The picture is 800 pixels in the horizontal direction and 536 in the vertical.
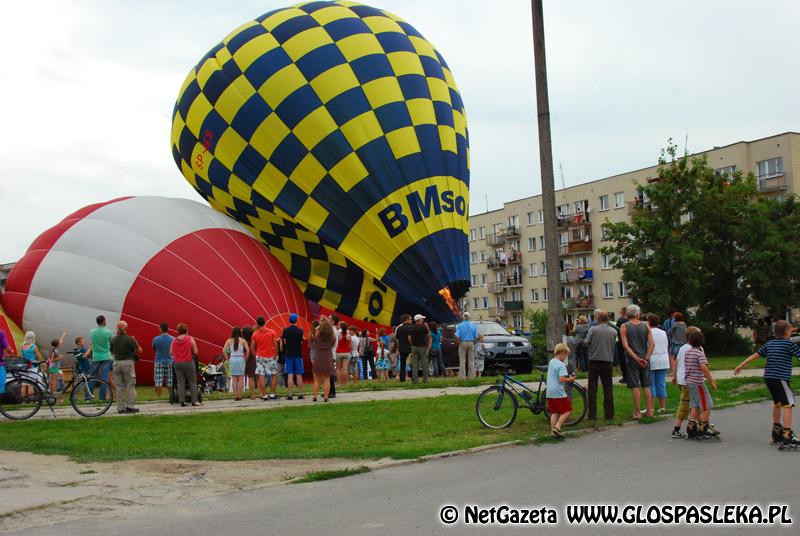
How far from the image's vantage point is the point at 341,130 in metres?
21.6

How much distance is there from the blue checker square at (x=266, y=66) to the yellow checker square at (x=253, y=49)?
0.11m

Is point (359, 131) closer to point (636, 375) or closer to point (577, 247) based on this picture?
point (636, 375)

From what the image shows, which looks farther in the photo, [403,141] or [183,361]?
[403,141]

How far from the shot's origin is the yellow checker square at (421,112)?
72.6 feet

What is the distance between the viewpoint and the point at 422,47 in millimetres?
23516

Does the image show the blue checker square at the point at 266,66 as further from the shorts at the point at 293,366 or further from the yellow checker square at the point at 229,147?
the shorts at the point at 293,366

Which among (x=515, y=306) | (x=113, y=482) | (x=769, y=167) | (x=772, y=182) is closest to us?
(x=113, y=482)

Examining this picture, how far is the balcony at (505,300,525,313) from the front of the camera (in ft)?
265

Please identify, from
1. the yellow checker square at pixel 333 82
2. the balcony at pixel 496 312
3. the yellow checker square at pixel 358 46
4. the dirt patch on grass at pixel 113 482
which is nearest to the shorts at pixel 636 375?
the dirt patch on grass at pixel 113 482

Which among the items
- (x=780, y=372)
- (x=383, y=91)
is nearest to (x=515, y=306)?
(x=383, y=91)

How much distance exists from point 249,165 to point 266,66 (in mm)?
2639

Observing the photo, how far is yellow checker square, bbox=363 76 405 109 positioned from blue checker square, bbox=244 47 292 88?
2242 mm

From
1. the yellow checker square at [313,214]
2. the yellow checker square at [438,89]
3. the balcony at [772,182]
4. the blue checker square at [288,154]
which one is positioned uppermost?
the balcony at [772,182]

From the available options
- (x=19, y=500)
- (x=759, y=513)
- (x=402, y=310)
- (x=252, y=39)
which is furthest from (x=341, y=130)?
(x=759, y=513)
